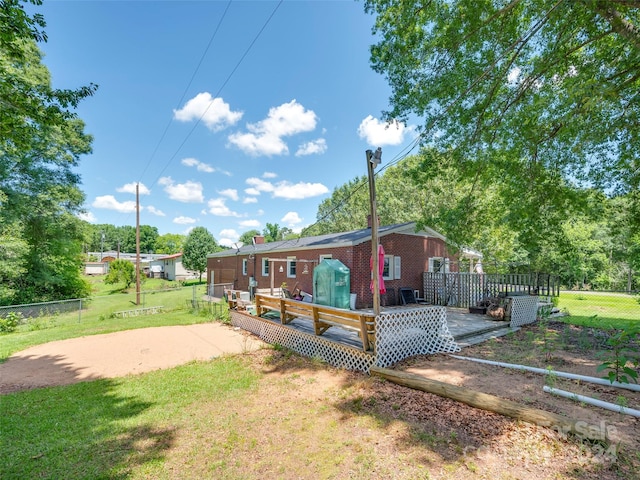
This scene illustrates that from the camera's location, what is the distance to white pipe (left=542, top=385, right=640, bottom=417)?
3436mm

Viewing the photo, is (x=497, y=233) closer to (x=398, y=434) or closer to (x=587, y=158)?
(x=587, y=158)

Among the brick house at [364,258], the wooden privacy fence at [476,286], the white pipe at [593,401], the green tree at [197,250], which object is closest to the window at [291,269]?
the brick house at [364,258]

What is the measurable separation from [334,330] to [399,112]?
22.0ft

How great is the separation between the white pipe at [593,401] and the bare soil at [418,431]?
80 mm

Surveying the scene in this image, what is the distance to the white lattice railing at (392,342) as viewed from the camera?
559 centimetres

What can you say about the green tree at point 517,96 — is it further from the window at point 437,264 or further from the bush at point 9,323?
the bush at point 9,323

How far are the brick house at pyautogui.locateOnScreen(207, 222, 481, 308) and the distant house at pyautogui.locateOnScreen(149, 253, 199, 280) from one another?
29.7 meters

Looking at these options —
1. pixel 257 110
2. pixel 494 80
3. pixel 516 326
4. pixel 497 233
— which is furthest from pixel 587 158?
pixel 257 110

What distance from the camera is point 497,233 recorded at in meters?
17.8

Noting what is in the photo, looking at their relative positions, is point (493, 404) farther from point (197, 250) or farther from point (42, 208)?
point (197, 250)

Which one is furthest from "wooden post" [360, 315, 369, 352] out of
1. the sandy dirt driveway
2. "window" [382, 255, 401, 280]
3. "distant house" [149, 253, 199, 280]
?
"distant house" [149, 253, 199, 280]

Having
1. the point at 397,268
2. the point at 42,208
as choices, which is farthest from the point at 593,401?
the point at 42,208

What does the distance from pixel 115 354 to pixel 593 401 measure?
9.58 meters

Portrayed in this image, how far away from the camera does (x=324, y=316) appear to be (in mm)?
6551
